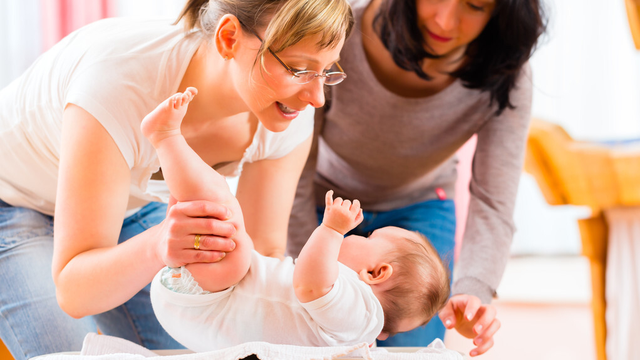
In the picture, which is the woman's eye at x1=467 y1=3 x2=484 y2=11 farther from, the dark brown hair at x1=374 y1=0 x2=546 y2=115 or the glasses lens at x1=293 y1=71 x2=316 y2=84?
the glasses lens at x1=293 y1=71 x2=316 y2=84

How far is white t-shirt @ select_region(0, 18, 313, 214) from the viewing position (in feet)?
2.91

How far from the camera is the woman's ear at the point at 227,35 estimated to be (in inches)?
34.7

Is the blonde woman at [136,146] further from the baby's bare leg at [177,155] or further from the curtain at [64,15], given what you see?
the curtain at [64,15]

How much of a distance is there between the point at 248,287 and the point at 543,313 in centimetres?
237

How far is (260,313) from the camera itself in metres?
0.80

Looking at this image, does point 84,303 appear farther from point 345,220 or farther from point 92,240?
point 345,220

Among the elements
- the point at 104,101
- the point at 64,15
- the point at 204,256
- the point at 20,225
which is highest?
the point at 104,101

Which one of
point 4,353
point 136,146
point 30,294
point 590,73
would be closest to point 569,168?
point 136,146

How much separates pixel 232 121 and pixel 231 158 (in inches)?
3.2

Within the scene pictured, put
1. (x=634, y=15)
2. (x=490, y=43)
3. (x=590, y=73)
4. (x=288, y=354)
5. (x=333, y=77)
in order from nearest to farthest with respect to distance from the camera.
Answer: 1. (x=288, y=354)
2. (x=333, y=77)
3. (x=490, y=43)
4. (x=634, y=15)
5. (x=590, y=73)

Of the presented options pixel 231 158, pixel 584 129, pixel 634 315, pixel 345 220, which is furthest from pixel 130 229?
pixel 584 129

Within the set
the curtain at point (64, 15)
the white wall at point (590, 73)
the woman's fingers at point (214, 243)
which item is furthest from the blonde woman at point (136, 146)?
the white wall at point (590, 73)

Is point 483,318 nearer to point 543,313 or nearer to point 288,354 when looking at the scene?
point 288,354

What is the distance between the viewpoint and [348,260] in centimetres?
94
